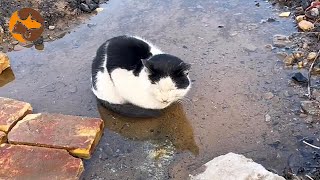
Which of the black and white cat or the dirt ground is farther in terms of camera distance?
the dirt ground

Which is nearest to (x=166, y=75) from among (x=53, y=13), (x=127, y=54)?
(x=127, y=54)

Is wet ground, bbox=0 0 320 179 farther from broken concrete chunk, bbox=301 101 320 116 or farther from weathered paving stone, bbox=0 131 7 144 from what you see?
weathered paving stone, bbox=0 131 7 144

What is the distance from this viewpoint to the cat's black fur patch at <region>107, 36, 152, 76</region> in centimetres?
359

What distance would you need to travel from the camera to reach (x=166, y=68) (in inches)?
129

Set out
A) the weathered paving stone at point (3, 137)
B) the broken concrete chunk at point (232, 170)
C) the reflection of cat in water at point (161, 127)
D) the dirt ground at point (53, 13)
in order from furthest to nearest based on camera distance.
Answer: the dirt ground at point (53, 13) < the reflection of cat in water at point (161, 127) < the weathered paving stone at point (3, 137) < the broken concrete chunk at point (232, 170)

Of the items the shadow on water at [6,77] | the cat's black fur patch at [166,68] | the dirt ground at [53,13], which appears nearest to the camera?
the cat's black fur patch at [166,68]

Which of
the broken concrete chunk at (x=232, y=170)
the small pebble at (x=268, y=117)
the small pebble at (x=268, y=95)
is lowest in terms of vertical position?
the small pebble at (x=268, y=117)

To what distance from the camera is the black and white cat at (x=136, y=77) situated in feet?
10.9

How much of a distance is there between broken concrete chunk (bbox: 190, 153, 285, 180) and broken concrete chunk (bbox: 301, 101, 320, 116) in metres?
0.91

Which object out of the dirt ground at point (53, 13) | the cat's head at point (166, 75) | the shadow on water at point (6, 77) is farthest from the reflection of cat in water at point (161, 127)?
the dirt ground at point (53, 13)

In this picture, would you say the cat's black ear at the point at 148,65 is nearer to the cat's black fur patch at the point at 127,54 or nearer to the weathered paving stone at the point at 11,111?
the cat's black fur patch at the point at 127,54

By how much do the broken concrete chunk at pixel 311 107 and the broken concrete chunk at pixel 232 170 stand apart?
0.91 metres

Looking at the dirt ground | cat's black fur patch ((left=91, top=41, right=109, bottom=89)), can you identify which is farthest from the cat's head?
the dirt ground

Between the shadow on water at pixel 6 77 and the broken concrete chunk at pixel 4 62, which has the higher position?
the broken concrete chunk at pixel 4 62
